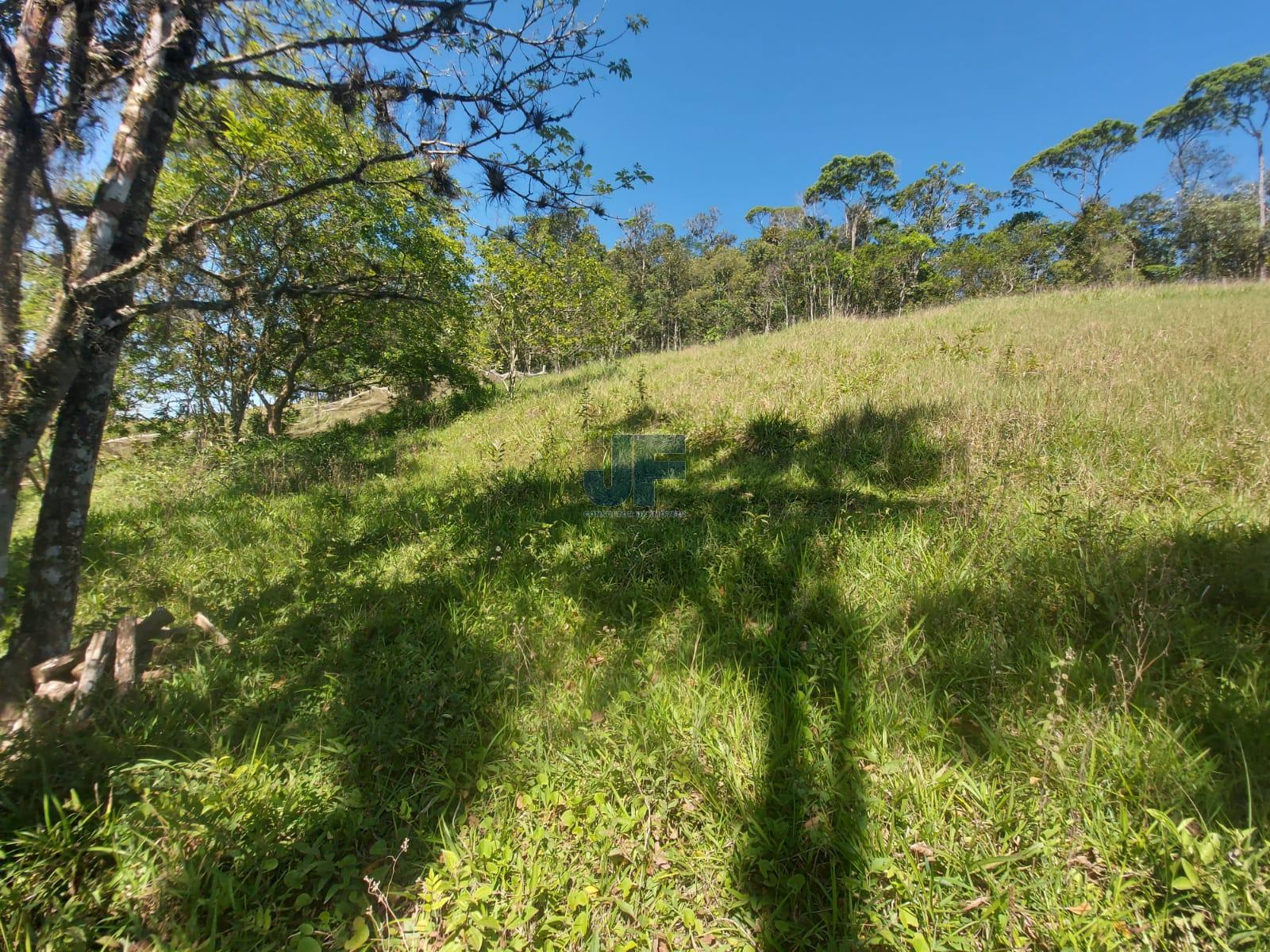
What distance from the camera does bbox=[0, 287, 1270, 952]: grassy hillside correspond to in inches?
50.0

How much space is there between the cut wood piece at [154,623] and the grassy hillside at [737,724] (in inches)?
12.2

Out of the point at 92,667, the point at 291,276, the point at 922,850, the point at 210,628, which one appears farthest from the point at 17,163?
the point at 291,276

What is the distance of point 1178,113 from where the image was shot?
29.1 metres

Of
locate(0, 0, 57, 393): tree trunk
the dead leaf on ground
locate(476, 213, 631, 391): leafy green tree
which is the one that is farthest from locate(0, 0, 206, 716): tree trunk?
locate(476, 213, 631, 391): leafy green tree

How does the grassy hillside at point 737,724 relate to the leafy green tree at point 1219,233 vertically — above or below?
below

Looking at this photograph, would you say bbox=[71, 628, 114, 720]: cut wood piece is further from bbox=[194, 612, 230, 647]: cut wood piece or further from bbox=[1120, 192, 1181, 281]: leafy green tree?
bbox=[1120, 192, 1181, 281]: leafy green tree

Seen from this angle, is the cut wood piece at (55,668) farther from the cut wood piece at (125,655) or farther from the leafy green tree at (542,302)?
the leafy green tree at (542,302)

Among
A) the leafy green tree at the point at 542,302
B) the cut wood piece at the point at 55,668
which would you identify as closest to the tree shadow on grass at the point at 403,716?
the cut wood piece at the point at 55,668

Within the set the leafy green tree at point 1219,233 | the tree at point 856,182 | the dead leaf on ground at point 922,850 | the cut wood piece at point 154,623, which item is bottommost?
the dead leaf on ground at point 922,850

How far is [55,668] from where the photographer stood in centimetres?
210

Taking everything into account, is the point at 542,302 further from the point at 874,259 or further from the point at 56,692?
the point at 874,259

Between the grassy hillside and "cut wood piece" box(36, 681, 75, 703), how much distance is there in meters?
0.25

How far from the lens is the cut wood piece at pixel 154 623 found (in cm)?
238

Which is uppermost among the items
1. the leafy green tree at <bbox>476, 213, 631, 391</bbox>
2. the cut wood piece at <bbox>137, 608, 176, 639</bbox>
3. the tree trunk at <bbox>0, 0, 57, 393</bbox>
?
the leafy green tree at <bbox>476, 213, 631, 391</bbox>
